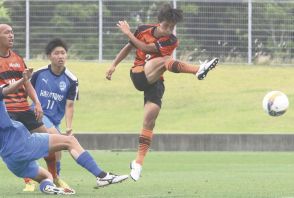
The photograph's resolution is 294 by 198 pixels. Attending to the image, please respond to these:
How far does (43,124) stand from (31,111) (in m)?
0.32

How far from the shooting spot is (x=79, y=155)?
478 inches

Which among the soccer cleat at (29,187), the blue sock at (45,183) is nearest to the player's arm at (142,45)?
the blue sock at (45,183)

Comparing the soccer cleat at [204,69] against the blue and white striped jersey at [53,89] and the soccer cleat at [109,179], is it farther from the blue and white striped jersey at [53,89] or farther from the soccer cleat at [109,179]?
the blue and white striped jersey at [53,89]

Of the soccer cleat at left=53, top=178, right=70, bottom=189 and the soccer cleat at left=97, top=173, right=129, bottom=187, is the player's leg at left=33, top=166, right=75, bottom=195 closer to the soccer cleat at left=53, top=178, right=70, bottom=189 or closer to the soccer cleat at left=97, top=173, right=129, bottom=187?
the soccer cleat at left=97, top=173, right=129, bottom=187

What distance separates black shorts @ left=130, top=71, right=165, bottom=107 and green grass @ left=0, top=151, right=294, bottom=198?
119 cm

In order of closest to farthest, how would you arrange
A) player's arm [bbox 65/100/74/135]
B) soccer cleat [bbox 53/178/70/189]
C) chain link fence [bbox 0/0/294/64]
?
soccer cleat [bbox 53/178/70/189] → player's arm [bbox 65/100/74/135] → chain link fence [bbox 0/0/294/64]

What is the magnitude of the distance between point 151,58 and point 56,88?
1.59m

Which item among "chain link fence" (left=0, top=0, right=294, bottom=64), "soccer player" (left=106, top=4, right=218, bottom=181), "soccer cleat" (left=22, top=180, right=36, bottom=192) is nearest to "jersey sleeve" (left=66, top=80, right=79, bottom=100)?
"soccer player" (left=106, top=4, right=218, bottom=181)

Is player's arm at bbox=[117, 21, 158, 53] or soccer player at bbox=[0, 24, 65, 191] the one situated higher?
player's arm at bbox=[117, 21, 158, 53]

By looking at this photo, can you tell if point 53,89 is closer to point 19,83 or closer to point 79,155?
point 79,155

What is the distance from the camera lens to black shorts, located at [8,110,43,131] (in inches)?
531

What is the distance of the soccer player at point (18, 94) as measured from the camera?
41.4 ft

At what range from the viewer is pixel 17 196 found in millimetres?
12070

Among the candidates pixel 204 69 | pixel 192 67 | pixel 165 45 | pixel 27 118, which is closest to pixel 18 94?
pixel 27 118
